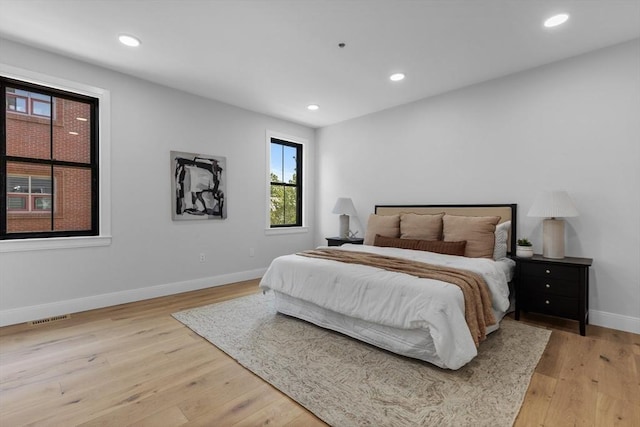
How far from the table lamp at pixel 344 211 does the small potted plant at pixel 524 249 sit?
230 cm

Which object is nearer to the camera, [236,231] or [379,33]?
[379,33]

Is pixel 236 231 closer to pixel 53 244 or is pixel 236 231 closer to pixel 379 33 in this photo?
pixel 53 244

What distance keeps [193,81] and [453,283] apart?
356cm

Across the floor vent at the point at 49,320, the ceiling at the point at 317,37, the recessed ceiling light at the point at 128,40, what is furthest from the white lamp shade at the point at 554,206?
the floor vent at the point at 49,320

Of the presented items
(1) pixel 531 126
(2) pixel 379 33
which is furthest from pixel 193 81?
(1) pixel 531 126

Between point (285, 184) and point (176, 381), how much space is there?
379 centimetres

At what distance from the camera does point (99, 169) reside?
3.32m

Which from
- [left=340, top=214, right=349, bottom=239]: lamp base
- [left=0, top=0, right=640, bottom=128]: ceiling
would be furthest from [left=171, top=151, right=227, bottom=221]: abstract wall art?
[left=340, top=214, right=349, bottom=239]: lamp base

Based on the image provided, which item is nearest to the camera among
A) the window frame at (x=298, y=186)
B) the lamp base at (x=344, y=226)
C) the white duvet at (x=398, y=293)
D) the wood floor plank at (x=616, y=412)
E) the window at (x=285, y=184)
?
the wood floor plank at (x=616, y=412)

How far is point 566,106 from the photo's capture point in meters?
3.08

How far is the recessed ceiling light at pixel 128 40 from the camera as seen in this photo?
270 centimetres

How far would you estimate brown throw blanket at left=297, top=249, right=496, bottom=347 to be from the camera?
213 cm

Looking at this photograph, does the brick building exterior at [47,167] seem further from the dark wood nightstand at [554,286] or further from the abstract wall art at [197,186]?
the dark wood nightstand at [554,286]

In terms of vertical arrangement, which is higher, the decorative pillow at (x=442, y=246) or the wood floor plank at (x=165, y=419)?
the decorative pillow at (x=442, y=246)
